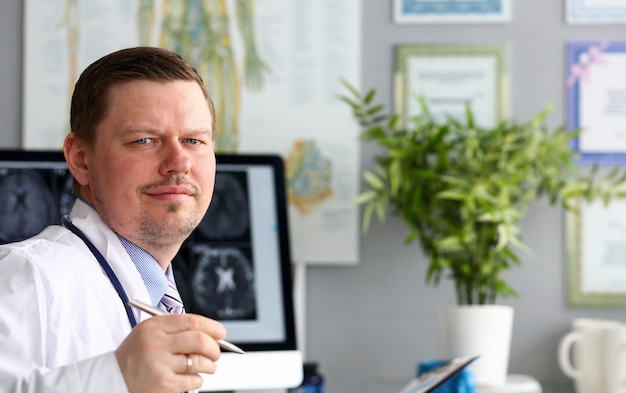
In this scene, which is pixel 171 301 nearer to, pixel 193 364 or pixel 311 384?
pixel 193 364

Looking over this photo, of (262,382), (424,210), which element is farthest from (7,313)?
(424,210)

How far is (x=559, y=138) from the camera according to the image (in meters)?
1.87

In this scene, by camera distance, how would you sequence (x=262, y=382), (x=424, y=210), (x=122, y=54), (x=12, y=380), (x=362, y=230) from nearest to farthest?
(x=12, y=380), (x=122, y=54), (x=262, y=382), (x=424, y=210), (x=362, y=230)

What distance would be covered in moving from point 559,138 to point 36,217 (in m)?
1.07

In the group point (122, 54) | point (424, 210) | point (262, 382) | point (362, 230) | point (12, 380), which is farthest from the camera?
point (362, 230)

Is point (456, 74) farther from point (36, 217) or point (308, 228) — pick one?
point (36, 217)

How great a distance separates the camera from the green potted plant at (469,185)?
1.79 metres

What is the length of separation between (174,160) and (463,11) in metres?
1.40

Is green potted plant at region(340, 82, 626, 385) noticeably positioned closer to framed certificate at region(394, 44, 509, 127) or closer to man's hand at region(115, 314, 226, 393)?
framed certificate at region(394, 44, 509, 127)

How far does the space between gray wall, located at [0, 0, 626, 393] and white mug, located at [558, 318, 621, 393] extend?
0.13 m

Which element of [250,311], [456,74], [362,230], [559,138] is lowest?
[250,311]

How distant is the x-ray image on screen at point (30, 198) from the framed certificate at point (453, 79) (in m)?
0.80

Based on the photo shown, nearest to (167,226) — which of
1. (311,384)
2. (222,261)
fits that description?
(222,261)

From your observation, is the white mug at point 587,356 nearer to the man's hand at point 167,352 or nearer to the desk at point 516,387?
the desk at point 516,387
